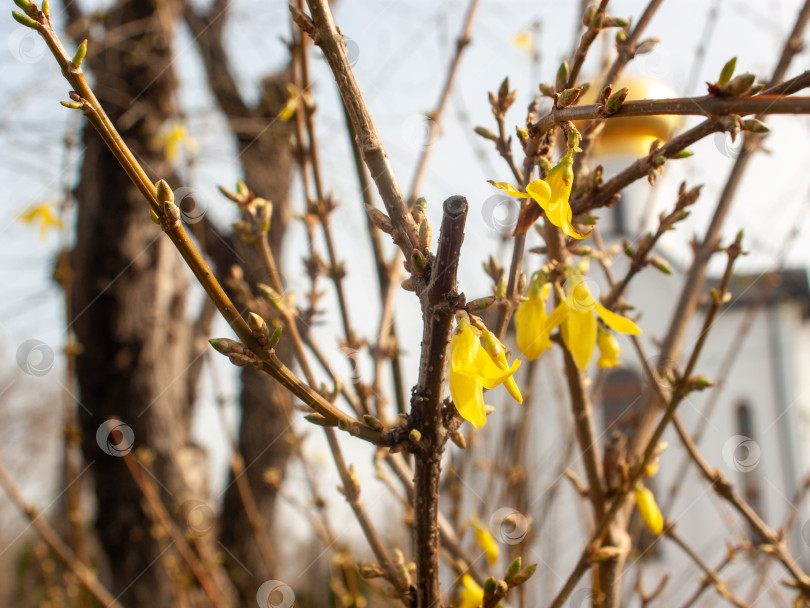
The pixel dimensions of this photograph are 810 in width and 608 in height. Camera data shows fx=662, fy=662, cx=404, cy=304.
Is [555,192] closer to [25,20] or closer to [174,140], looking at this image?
[25,20]

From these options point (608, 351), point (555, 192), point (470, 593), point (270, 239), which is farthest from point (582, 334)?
point (270, 239)

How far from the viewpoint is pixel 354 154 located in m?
1.62

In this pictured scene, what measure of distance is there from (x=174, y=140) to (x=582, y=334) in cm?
357

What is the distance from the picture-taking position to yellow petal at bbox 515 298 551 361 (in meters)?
1.03

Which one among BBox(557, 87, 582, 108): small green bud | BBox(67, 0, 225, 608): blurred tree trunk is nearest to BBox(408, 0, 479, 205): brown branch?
BBox(557, 87, 582, 108): small green bud

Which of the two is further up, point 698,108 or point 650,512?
point 698,108

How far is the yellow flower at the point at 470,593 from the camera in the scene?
1.36 m

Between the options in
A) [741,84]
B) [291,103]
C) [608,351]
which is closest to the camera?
[741,84]

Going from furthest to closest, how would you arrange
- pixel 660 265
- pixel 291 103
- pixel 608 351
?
pixel 291 103, pixel 660 265, pixel 608 351

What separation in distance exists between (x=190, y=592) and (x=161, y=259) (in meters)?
2.14

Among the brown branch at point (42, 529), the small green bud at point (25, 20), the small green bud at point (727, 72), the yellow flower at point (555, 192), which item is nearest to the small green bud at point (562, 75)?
the yellow flower at point (555, 192)

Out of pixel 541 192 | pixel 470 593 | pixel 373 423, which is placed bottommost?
pixel 470 593

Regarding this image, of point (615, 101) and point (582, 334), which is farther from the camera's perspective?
point (582, 334)

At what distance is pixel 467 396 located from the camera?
82 cm
